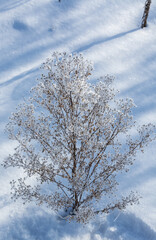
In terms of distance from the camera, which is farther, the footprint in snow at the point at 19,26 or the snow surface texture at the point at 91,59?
the footprint in snow at the point at 19,26

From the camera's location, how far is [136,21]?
19406 millimetres

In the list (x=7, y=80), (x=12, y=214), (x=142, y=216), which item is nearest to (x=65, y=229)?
(x=12, y=214)

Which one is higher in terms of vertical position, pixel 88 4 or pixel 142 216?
pixel 88 4

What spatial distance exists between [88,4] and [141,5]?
3.92 meters

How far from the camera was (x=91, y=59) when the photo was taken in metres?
16.4

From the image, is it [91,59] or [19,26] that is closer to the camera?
[91,59]

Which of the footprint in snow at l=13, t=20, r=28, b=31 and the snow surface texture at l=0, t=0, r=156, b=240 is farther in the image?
the footprint in snow at l=13, t=20, r=28, b=31

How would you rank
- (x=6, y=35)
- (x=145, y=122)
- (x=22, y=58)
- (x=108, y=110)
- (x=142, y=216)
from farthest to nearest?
(x=6, y=35) → (x=22, y=58) → (x=145, y=122) → (x=142, y=216) → (x=108, y=110)

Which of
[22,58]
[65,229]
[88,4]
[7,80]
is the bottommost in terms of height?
[65,229]

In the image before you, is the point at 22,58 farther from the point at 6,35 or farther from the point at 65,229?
the point at 65,229

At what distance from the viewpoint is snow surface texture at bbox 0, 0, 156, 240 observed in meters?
9.63

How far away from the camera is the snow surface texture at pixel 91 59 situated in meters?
9.63

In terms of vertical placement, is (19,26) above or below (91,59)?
above

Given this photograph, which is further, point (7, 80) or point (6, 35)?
point (6, 35)
